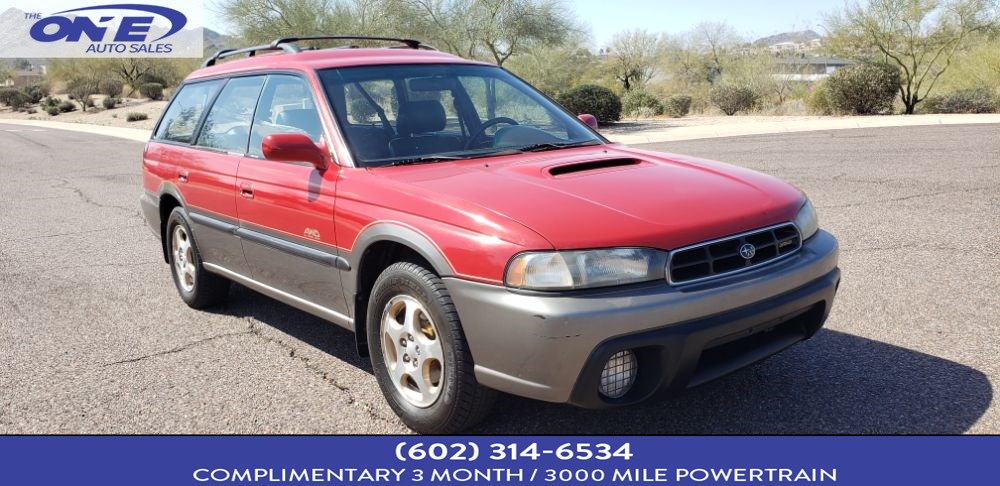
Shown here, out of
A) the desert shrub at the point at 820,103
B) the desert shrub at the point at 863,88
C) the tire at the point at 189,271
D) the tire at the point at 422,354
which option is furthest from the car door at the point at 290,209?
the desert shrub at the point at 820,103

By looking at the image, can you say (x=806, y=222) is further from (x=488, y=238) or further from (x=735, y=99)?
(x=735, y=99)

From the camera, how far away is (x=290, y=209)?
4.07 m

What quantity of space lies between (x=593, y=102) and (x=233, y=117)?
1731 centimetres

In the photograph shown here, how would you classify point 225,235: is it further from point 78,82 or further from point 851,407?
point 78,82

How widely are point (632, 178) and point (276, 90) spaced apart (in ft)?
7.03

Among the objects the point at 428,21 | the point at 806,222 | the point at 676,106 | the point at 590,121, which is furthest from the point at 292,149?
the point at 676,106

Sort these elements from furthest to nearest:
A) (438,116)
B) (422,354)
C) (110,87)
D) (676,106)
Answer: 1. (110,87)
2. (676,106)
3. (438,116)
4. (422,354)

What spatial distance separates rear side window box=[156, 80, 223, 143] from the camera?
534 centimetres

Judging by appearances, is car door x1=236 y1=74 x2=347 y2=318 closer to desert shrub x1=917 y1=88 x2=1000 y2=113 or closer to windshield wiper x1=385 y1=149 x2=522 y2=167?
windshield wiper x1=385 y1=149 x2=522 y2=167

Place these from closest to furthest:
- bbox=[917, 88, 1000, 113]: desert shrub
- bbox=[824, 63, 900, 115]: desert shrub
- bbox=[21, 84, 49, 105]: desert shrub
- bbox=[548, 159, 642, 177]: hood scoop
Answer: bbox=[548, 159, 642, 177]: hood scoop
bbox=[917, 88, 1000, 113]: desert shrub
bbox=[824, 63, 900, 115]: desert shrub
bbox=[21, 84, 49, 105]: desert shrub

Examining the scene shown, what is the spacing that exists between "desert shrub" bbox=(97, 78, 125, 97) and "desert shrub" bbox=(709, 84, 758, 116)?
4615 centimetres

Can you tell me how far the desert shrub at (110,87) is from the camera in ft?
192

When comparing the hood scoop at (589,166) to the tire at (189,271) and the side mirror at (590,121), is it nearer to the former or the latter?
the side mirror at (590,121)

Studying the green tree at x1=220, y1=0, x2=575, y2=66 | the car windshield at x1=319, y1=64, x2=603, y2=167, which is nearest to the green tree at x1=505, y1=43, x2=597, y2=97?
the green tree at x1=220, y1=0, x2=575, y2=66
